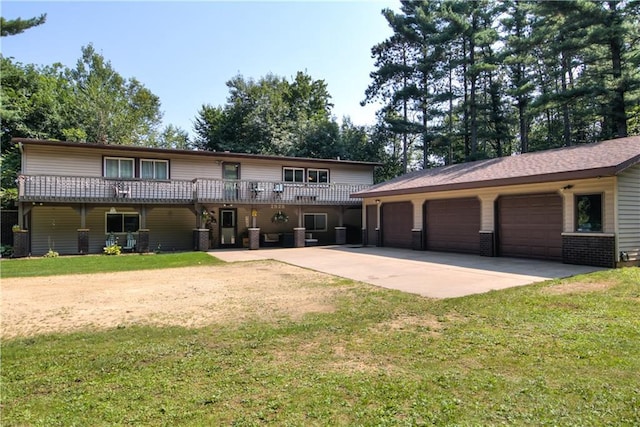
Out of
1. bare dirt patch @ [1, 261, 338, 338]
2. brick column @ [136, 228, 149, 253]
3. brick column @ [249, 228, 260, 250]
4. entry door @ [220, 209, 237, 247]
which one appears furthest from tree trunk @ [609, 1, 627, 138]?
brick column @ [136, 228, 149, 253]

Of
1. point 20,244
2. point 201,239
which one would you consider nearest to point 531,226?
point 201,239

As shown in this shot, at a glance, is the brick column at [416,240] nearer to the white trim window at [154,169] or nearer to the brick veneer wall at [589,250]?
the brick veneer wall at [589,250]

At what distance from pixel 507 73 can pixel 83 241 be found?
2762 centimetres

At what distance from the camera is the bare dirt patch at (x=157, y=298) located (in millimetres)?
5305

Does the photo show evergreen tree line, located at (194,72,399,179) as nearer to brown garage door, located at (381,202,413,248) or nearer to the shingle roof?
brown garage door, located at (381,202,413,248)

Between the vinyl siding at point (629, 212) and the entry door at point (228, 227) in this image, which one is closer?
the vinyl siding at point (629, 212)

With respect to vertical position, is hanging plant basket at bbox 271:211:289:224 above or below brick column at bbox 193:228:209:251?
above

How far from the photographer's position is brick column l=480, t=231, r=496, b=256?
41.6 feet

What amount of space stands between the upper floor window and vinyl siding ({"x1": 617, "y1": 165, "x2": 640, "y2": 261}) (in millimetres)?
14304

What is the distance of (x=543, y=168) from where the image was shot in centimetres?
1141

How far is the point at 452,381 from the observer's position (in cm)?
319

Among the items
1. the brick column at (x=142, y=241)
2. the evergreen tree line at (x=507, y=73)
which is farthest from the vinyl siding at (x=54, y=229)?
the evergreen tree line at (x=507, y=73)

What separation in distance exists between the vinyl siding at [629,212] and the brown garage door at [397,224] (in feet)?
26.2

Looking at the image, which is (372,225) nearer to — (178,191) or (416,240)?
(416,240)
